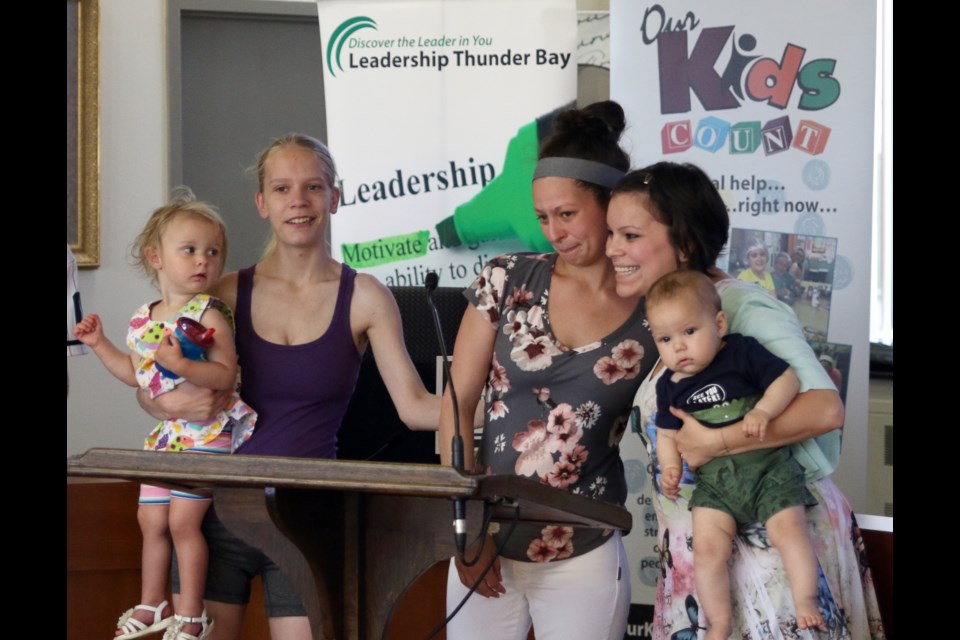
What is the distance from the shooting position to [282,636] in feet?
7.36

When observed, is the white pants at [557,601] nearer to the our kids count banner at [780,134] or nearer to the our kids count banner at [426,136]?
the our kids count banner at [780,134]

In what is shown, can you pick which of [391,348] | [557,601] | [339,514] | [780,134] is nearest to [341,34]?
[780,134]

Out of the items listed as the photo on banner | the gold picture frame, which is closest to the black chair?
the photo on banner

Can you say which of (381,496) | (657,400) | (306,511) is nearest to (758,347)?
(657,400)

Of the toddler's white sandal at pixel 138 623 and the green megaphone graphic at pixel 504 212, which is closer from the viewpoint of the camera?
the toddler's white sandal at pixel 138 623

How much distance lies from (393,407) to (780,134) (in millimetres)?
1877

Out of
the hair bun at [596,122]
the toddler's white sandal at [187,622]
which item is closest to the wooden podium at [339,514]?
the toddler's white sandal at [187,622]

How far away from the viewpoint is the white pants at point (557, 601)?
215 centimetres

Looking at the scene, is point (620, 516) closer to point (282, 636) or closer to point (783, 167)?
point (282, 636)

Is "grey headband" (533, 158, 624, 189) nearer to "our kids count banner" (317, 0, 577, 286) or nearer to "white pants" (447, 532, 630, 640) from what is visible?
"white pants" (447, 532, 630, 640)

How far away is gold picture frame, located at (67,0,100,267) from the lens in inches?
205

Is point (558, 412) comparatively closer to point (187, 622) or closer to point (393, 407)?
point (187, 622)

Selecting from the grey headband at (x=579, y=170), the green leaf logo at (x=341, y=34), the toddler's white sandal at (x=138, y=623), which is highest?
the green leaf logo at (x=341, y=34)

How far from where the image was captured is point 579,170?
221cm
